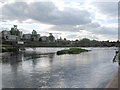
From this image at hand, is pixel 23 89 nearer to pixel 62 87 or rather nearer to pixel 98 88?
pixel 62 87

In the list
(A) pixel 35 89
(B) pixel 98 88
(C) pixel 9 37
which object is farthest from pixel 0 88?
(C) pixel 9 37

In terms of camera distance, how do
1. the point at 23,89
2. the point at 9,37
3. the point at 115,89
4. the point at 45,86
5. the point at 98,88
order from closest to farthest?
the point at 115,89 < the point at 98,88 < the point at 23,89 < the point at 45,86 < the point at 9,37

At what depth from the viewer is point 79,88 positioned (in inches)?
882

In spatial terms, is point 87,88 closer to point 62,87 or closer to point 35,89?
point 62,87

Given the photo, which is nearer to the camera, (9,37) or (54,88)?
(54,88)

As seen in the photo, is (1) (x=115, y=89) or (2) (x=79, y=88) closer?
(1) (x=115, y=89)

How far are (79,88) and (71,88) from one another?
0.75 metres

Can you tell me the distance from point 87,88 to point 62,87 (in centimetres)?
270

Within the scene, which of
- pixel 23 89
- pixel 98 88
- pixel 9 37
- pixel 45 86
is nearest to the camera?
pixel 98 88

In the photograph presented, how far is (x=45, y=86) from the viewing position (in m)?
24.4

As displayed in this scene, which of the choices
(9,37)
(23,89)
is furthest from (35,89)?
(9,37)

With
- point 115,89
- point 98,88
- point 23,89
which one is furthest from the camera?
point 23,89

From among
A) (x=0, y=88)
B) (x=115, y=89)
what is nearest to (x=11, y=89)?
(x=0, y=88)

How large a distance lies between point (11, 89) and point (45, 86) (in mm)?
3432
